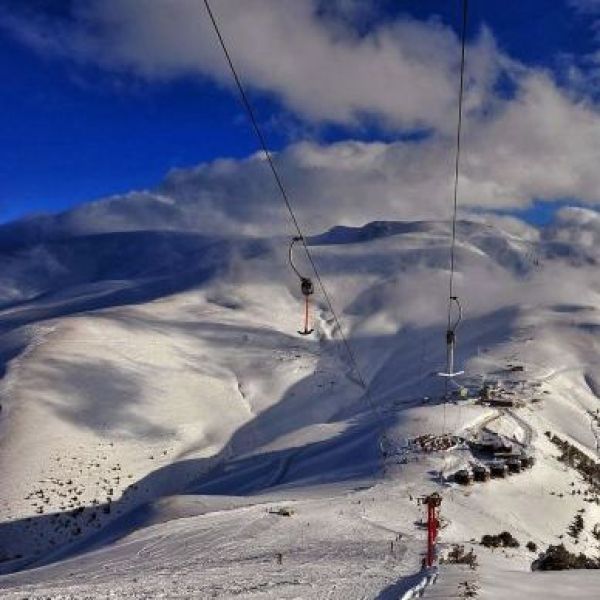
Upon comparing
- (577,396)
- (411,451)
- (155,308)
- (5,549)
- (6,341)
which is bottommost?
(5,549)

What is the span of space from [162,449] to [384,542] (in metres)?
61.2

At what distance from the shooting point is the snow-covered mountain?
24406 millimetres

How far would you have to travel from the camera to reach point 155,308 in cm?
16662

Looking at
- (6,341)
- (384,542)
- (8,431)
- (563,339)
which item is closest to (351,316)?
(563,339)

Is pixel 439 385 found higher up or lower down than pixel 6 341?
lower down

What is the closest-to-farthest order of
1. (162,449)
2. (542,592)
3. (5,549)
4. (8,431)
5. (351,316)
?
(542,592) → (5,549) → (8,431) → (162,449) → (351,316)

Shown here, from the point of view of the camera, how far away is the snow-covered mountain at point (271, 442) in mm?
24406

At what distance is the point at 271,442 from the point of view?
77.9 meters

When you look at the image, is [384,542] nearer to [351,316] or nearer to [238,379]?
[238,379]

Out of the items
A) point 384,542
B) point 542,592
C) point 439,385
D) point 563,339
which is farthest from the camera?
point 563,339

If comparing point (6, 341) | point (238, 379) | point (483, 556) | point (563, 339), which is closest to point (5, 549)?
point (483, 556)

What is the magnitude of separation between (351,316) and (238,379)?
64020 millimetres

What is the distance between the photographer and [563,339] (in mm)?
137250

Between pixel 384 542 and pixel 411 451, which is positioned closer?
pixel 384 542
